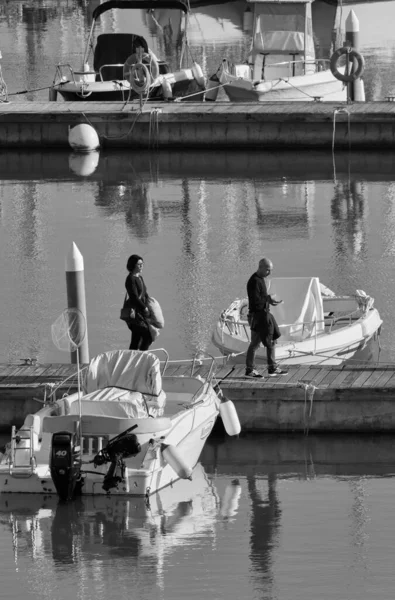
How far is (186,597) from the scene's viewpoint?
13.0 m

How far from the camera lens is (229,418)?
16.3 m

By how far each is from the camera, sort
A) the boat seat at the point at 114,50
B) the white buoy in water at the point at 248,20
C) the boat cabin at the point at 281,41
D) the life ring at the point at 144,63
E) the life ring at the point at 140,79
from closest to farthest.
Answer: the life ring at the point at 140,79 → the life ring at the point at 144,63 → the boat cabin at the point at 281,41 → the boat seat at the point at 114,50 → the white buoy in water at the point at 248,20

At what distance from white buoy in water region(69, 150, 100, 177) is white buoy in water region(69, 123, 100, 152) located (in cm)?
15

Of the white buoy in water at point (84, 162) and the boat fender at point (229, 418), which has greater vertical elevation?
the white buoy in water at point (84, 162)

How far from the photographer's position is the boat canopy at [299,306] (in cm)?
1953

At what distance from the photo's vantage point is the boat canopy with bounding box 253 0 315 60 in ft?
131

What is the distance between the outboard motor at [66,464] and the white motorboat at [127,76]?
76.1ft

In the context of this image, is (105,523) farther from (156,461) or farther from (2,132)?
(2,132)

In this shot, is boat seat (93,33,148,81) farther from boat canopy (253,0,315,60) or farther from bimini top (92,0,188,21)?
boat canopy (253,0,315,60)

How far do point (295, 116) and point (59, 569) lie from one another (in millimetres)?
23738

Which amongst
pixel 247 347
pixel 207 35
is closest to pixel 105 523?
pixel 247 347

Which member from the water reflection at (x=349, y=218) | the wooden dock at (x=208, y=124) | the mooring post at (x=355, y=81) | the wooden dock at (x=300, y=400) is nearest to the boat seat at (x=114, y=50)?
the wooden dock at (x=208, y=124)

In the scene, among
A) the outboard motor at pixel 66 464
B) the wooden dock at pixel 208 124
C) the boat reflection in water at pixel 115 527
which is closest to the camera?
the boat reflection in water at pixel 115 527

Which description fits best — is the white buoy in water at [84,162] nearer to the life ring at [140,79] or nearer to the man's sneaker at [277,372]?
the life ring at [140,79]
